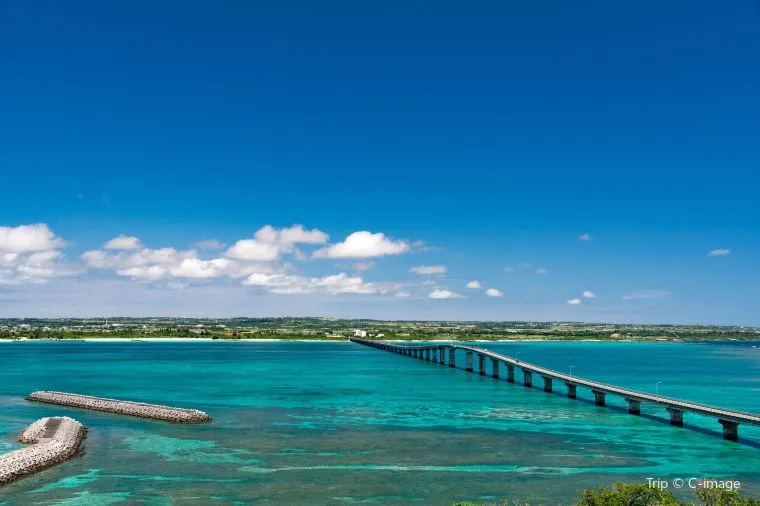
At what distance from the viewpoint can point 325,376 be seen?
126875 millimetres

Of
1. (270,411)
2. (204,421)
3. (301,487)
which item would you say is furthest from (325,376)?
(301,487)

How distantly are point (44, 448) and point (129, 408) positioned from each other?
23763 millimetres

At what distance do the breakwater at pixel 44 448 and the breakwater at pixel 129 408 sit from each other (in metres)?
8.78

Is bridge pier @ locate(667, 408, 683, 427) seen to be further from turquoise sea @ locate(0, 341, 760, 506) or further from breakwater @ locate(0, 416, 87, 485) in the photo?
breakwater @ locate(0, 416, 87, 485)

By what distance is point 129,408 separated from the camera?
232ft

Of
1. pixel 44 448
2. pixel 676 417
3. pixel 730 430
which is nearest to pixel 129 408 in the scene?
pixel 44 448

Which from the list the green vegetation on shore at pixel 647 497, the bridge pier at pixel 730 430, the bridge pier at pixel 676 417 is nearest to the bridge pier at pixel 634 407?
the bridge pier at pixel 676 417

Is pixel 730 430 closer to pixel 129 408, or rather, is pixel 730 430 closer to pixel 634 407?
pixel 634 407

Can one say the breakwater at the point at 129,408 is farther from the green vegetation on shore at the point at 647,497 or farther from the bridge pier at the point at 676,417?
the bridge pier at the point at 676,417

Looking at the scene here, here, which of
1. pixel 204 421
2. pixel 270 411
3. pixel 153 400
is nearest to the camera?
pixel 204 421

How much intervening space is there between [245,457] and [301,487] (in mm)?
9642

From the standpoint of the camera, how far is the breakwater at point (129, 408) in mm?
66000

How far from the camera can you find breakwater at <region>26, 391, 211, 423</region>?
66000 mm

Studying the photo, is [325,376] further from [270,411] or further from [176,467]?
[176,467]
